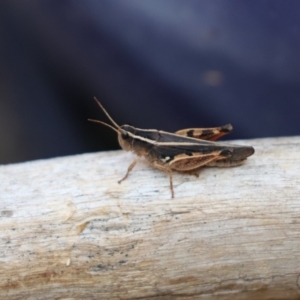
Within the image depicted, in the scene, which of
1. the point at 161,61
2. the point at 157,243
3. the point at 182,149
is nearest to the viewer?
the point at 157,243

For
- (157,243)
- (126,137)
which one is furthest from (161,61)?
(157,243)

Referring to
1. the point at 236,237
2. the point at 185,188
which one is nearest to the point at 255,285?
the point at 236,237

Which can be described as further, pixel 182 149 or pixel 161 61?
pixel 161 61

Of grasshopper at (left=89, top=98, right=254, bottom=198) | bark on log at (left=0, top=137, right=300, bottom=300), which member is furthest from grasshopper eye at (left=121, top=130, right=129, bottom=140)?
bark on log at (left=0, top=137, right=300, bottom=300)

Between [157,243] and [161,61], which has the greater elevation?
[161,61]

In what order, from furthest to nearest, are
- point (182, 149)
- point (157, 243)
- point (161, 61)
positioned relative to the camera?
point (161, 61), point (182, 149), point (157, 243)

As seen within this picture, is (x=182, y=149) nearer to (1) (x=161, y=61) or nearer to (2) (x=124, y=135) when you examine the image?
(2) (x=124, y=135)

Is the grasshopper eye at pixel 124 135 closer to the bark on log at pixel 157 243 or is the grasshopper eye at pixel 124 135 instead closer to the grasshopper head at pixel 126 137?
the grasshopper head at pixel 126 137

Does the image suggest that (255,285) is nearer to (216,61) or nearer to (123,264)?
(123,264)
